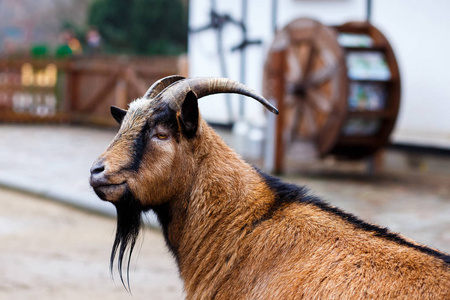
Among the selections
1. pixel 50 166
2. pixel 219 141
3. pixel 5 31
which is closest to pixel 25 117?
pixel 50 166

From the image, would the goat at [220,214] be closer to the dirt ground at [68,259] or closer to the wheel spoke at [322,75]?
the dirt ground at [68,259]

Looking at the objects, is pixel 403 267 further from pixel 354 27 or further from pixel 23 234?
pixel 354 27

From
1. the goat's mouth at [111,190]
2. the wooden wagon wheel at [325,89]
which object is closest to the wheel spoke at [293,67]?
the wooden wagon wheel at [325,89]

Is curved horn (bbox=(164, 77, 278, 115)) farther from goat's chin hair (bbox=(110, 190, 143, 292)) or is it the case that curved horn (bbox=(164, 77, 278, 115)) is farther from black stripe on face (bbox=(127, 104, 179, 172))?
goat's chin hair (bbox=(110, 190, 143, 292))

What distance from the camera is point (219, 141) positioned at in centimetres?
346

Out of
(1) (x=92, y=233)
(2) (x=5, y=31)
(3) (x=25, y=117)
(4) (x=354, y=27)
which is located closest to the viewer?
(1) (x=92, y=233)

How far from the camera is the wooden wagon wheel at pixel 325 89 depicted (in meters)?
9.98

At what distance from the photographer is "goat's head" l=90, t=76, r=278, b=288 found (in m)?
3.12

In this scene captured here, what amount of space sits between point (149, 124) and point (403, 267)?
1.40 m

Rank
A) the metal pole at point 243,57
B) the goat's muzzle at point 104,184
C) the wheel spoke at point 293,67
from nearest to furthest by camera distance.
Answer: the goat's muzzle at point 104,184, the wheel spoke at point 293,67, the metal pole at point 243,57

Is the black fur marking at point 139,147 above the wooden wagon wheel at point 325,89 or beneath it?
above

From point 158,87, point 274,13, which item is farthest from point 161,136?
point 274,13

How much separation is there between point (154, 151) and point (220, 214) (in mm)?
469

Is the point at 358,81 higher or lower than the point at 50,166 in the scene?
higher
